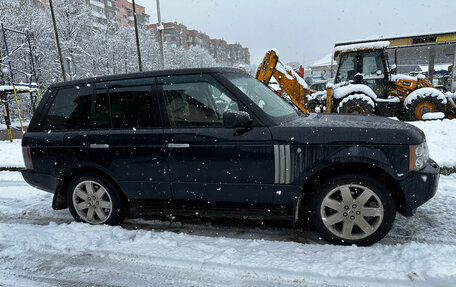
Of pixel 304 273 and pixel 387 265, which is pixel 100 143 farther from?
pixel 387 265

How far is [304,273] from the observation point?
2648mm

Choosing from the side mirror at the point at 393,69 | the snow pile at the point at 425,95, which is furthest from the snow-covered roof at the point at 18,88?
the snow pile at the point at 425,95

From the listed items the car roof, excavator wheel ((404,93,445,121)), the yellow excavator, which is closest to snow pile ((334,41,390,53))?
the yellow excavator

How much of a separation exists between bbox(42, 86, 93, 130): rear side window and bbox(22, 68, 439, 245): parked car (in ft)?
0.05

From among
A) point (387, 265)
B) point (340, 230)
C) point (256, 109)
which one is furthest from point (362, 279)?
point (256, 109)

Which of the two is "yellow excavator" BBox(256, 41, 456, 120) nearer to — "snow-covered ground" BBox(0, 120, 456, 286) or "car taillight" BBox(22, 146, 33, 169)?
"snow-covered ground" BBox(0, 120, 456, 286)

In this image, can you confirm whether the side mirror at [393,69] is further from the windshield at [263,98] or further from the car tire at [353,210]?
the car tire at [353,210]

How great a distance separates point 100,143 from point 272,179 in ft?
6.92

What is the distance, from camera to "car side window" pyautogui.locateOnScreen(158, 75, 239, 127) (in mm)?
3271

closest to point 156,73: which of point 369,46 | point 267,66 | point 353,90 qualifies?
point 267,66

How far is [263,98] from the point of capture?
142 inches

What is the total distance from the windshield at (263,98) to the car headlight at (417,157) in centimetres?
129

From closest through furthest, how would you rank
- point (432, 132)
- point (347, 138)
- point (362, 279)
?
point (362, 279)
point (347, 138)
point (432, 132)

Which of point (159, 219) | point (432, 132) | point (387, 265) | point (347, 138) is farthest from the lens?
point (432, 132)
